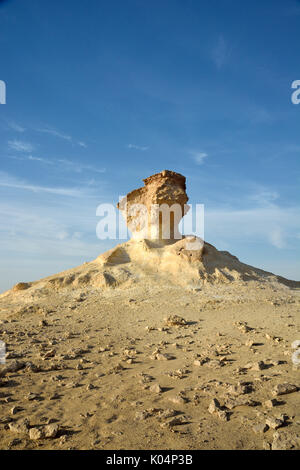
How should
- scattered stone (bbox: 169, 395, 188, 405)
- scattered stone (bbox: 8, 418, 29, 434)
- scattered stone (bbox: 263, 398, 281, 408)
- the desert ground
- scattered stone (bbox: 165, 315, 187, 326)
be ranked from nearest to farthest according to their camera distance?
the desert ground, scattered stone (bbox: 8, 418, 29, 434), scattered stone (bbox: 263, 398, 281, 408), scattered stone (bbox: 169, 395, 188, 405), scattered stone (bbox: 165, 315, 187, 326)

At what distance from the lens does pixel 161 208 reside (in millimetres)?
21250

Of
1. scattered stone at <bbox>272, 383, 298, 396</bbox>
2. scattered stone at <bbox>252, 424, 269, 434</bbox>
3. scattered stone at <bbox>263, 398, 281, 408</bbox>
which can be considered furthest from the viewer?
scattered stone at <bbox>272, 383, 298, 396</bbox>

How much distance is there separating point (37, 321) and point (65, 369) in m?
5.71

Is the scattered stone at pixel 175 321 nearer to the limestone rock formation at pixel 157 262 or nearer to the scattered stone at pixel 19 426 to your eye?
the limestone rock formation at pixel 157 262

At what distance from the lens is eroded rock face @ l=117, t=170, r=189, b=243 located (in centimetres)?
2111

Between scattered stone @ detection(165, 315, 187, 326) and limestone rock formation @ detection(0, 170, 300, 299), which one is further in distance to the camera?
limestone rock formation @ detection(0, 170, 300, 299)

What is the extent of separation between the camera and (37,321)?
12.5 metres

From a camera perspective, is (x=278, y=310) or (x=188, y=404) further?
(x=278, y=310)

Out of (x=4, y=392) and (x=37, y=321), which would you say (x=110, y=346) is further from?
(x=37, y=321)

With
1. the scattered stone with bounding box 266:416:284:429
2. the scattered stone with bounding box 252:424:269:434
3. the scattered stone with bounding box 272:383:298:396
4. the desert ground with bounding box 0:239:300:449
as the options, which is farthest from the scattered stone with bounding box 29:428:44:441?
the scattered stone with bounding box 272:383:298:396

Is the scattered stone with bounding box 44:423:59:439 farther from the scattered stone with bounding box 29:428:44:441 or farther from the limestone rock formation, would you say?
the limestone rock formation

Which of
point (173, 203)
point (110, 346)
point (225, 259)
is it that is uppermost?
point (173, 203)
